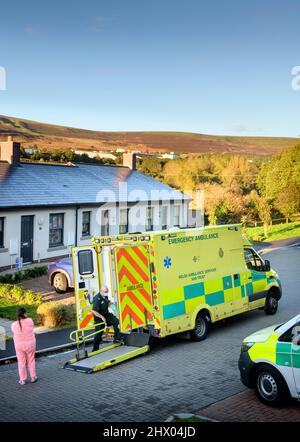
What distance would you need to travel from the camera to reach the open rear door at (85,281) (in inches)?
519

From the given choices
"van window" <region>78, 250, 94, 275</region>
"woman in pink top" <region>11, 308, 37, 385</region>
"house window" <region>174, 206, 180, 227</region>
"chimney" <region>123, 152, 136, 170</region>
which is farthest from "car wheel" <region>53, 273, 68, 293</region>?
"chimney" <region>123, 152, 136, 170</region>

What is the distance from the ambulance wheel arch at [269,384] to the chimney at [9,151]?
2246 cm

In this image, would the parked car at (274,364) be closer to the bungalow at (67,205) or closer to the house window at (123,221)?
the bungalow at (67,205)

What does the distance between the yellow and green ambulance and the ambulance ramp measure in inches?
13.3

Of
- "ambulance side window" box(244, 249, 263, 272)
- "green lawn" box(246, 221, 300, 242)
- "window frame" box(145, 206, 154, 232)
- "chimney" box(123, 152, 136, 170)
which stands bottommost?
"green lawn" box(246, 221, 300, 242)

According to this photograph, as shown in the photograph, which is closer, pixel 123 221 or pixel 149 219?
pixel 123 221

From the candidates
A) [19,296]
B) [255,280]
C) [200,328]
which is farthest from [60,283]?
[200,328]

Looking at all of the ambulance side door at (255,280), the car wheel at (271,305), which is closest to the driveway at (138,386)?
the ambulance side door at (255,280)

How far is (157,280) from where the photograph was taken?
42.3ft

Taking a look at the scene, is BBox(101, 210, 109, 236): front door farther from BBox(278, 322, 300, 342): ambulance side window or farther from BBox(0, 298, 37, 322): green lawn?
BBox(278, 322, 300, 342): ambulance side window

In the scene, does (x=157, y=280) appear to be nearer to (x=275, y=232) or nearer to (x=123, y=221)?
(x=123, y=221)

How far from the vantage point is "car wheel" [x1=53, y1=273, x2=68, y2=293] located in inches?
786

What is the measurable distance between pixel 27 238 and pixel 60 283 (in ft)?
20.5
